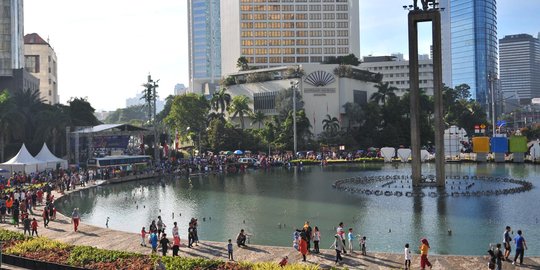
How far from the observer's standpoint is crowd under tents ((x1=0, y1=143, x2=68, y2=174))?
58.6 metres

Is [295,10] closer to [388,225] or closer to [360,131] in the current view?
[360,131]

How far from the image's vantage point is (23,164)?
5897 centimetres

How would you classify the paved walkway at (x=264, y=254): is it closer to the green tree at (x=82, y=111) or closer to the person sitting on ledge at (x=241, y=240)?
the person sitting on ledge at (x=241, y=240)

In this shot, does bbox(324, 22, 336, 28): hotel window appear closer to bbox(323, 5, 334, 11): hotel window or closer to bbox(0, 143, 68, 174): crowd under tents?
bbox(323, 5, 334, 11): hotel window

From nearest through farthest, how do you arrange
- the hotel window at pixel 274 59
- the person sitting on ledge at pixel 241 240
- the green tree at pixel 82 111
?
the person sitting on ledge at pixel 241 240, the green tree at pixel 82 111, the hotel window at pixel 274 59

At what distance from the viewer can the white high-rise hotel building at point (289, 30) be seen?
144875mm

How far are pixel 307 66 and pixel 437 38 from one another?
201ft

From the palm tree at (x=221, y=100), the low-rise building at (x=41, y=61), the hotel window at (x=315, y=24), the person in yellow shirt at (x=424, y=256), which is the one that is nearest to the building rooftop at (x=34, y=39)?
the low-rise building at (x=41, y=61)

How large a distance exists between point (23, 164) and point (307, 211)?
36.8 m

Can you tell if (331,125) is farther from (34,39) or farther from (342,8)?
(34,39)

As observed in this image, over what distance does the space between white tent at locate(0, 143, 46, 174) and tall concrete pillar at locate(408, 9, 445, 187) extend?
42.7 m

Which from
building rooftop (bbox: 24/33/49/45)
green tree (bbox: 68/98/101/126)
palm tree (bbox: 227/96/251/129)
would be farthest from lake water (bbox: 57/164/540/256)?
building rooftop (bbox: 24/33/49/45)

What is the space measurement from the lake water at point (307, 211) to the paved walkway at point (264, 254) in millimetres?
2923

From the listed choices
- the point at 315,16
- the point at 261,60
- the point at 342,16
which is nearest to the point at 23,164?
the point at 261,60
